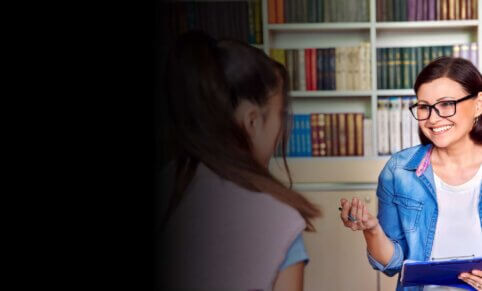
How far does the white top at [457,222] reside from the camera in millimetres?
1294

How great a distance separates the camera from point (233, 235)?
1.00m

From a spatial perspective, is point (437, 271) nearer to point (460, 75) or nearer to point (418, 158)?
point (418, 158)

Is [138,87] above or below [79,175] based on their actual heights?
above

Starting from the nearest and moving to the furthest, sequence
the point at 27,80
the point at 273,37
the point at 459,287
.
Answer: the point at 27,80, the point at 459,287, the point at 273,37

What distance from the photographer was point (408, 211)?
1.32m

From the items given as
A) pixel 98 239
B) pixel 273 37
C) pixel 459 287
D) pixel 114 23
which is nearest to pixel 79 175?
pixel 98 239

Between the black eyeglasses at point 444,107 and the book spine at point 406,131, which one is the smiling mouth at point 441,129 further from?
the book spine at point 406,131

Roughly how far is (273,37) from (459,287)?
0.61 meters

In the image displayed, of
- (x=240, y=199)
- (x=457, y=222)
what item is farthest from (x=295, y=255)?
(x=457, y=222)

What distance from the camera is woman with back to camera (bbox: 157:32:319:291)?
935mm

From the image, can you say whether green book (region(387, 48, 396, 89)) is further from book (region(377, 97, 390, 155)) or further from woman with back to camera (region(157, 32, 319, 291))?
woman with back to camera (region(157, 32, 319, 291))

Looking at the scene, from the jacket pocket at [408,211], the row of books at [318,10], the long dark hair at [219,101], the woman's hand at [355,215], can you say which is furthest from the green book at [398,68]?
the long dark hair at [219,101]

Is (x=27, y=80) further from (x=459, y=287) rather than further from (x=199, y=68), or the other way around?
(x=459, y=287)

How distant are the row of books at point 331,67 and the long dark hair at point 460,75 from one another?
233 millimetres
